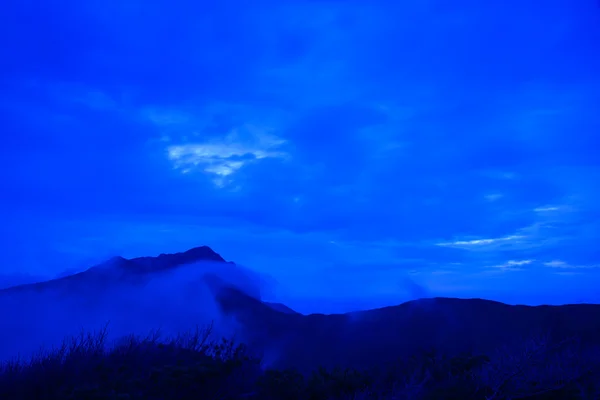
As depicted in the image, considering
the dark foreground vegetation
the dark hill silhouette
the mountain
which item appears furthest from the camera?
the mountain

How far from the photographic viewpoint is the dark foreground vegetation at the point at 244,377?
6.34 m

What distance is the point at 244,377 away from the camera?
7680mm

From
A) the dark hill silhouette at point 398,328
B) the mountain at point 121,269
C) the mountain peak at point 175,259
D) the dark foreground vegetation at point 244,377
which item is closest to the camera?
the dark foreground vegetation at point 244,377

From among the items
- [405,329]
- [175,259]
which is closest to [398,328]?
[405,329]

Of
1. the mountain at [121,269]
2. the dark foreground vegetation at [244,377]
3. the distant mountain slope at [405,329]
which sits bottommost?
the dark foreground vegetation at [244,377]

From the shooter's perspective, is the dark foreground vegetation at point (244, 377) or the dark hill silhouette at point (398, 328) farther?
the dark hill silhouette at point (398, 328)

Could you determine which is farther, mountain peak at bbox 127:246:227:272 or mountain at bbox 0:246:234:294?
Result: mountain peak at bbox 127:246:227:272

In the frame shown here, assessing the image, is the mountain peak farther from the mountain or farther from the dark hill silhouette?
the dark hill silhouette

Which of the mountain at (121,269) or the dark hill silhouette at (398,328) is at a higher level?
the mountain at (121,269)

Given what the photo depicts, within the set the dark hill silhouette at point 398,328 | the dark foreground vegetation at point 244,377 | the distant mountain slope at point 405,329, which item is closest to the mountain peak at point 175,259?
the dark hill silhouette at point 398,328

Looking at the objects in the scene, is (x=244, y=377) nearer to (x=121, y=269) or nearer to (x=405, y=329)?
(x=405, y=329)

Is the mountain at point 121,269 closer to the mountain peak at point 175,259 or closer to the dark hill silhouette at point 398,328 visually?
the mountain peak at point 175,259

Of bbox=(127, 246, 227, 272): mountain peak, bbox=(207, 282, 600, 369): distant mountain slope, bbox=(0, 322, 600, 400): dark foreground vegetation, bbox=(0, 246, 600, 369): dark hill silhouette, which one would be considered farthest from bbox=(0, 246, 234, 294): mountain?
bbox=(0, 322, 600, 400): dark foreground vegetation

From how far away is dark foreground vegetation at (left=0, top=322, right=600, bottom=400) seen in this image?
634 cm
